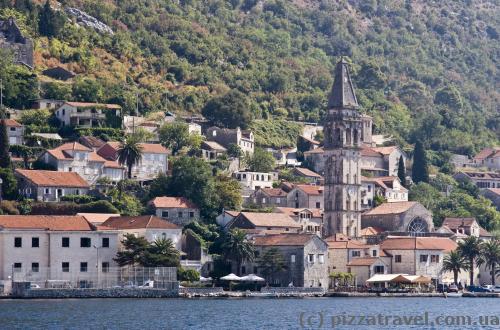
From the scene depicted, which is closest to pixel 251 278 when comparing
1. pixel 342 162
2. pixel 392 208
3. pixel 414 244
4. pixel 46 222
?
pixel 46 222

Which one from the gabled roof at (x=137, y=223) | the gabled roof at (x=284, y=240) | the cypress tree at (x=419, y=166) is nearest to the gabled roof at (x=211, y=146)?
the cypress tree at (x=419, y=166)

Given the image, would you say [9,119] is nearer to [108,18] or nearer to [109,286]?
[109,286]

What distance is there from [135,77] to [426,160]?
1353 inches

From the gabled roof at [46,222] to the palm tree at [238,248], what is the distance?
1298 centimetres

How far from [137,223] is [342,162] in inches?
1110

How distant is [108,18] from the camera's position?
194 metres

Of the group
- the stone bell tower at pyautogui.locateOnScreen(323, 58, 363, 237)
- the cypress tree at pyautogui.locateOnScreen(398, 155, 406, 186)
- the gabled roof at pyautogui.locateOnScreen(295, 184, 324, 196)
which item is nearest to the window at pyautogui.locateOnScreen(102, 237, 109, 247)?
the stone bell tower at pyautogui.locateOnScreen(323, 58, 363, 237)

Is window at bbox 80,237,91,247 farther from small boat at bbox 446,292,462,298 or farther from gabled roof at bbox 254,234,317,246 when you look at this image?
small boat at bbox 446,292,462,298

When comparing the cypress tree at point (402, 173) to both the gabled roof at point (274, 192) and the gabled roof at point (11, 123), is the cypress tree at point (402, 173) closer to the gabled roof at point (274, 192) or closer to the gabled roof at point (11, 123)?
the gabled roof at point (274, 192)

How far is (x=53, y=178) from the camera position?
13825 cm

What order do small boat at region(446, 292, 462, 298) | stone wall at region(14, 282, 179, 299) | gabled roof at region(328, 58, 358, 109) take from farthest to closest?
gabled roof at region(328, 58, 358, 109)
small boat at region(446, 292, 462, 298)
stone wall at region(14, 282, 179, 299)

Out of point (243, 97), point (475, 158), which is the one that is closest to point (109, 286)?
point (243, 97)

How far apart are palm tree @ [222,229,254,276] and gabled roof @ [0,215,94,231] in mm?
12978

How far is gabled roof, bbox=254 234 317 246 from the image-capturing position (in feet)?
429
